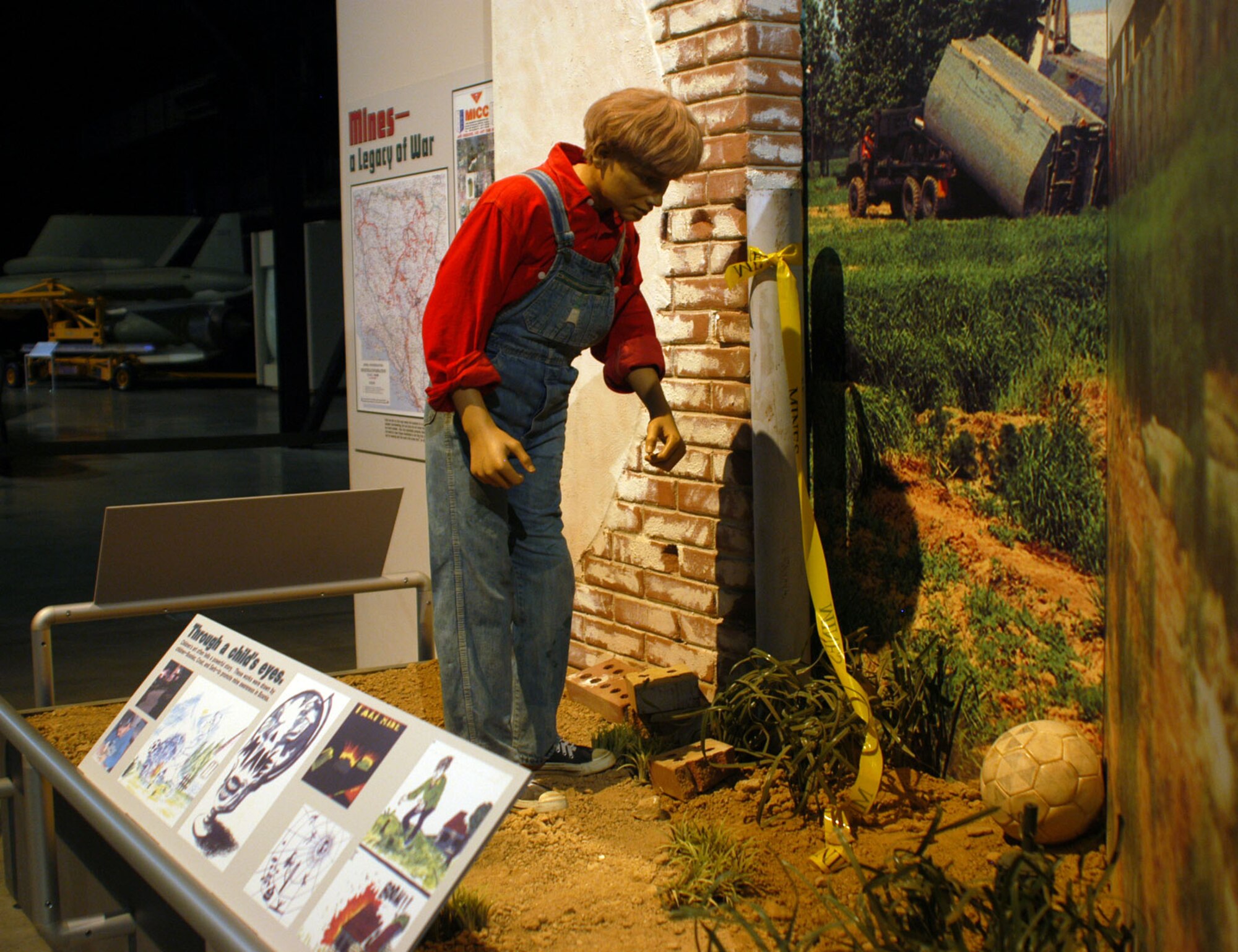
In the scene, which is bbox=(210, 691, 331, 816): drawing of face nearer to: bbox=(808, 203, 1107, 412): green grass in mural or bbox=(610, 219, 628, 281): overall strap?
bbox=(610, 219, 628, 281): overall strap

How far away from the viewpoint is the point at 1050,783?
2.29 m

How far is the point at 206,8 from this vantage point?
601 inches

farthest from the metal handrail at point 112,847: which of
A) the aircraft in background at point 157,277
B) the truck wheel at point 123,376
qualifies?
the truck wheel at point 123,376

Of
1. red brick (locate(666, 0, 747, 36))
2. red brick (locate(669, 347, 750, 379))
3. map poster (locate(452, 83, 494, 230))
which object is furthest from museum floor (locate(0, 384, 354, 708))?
red brick (locate(666, 0, 747, 36))

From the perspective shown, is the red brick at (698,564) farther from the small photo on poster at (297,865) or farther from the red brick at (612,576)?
the small photo on poster at (297,865)

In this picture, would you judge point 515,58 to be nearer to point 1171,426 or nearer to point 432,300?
point 432,300

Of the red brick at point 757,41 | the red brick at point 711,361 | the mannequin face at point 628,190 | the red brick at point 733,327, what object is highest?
the red brick at point 757,41

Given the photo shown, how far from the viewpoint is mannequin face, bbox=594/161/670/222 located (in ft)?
8.04

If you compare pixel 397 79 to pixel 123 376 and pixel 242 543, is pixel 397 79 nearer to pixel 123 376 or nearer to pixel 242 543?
pixel 242 543

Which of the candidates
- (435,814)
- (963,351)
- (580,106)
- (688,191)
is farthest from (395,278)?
(435,814)

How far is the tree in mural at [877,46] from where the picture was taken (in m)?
2.57

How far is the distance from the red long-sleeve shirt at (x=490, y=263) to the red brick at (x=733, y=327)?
64 cm

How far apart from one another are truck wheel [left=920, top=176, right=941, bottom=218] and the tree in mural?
213 mm

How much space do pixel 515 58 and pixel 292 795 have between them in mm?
2981
